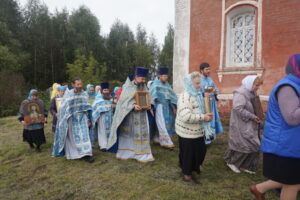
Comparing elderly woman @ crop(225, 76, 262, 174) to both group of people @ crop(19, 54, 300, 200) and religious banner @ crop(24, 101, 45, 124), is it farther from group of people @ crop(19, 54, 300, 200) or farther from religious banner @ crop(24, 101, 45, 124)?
religious banner @ crop(24, 101, 45, 124)

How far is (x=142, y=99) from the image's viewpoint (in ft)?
16.8

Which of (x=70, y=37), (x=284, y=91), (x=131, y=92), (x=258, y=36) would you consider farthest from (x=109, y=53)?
(x=284, y=91)

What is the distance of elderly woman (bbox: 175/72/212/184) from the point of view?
3640 mm

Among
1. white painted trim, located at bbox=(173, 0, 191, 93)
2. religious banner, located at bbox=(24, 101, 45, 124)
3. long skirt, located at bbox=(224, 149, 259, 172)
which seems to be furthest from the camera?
white painted trim, located at bbox=(173, 0, 191, 93)

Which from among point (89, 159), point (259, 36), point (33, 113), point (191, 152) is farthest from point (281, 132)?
point (259, 36)

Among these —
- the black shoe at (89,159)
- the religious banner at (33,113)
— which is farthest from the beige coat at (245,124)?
the religious banner at (33,113)

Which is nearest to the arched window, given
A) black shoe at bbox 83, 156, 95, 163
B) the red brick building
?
the red brick building

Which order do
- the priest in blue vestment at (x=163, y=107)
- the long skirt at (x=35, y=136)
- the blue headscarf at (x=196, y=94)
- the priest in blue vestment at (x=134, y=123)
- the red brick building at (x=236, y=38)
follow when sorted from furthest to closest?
the red brick building at (x=236, y=38), the long skirt at (x=35, y=136), the priest in blue vestment at (x=163, y=107), the priest in blue vestment at (x=134, y=123), the blue headscarf at (x=196, y=94)

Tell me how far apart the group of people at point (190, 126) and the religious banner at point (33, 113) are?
150 millimetres

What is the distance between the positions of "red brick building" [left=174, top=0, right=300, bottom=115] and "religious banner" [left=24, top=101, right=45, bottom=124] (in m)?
6.30

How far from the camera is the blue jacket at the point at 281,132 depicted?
247cm

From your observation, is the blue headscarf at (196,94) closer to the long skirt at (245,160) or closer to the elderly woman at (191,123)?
the elderly woman at (191,123)

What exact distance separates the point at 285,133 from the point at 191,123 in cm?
145

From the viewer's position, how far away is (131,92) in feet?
17.2
